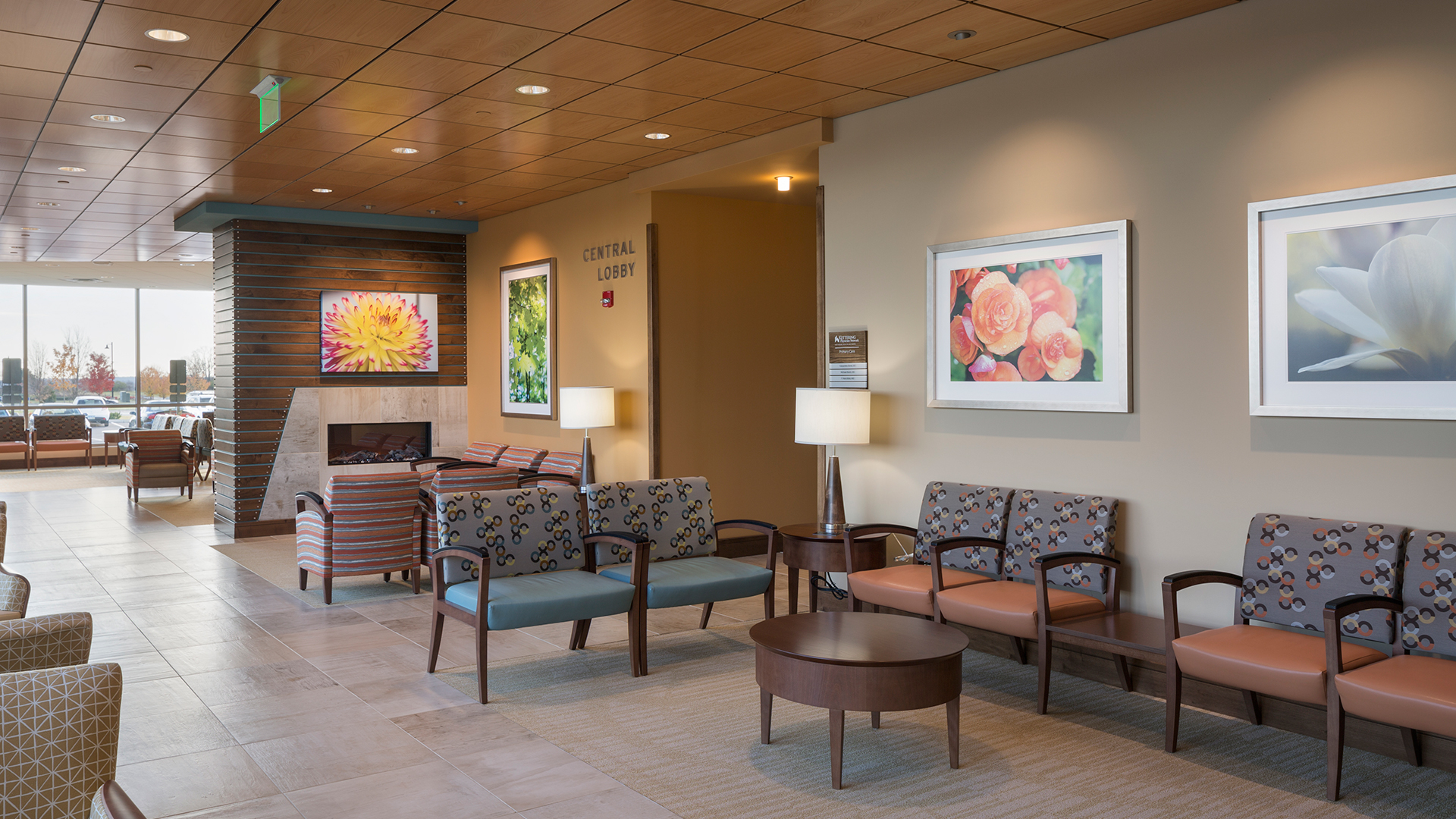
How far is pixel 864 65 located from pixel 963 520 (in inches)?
99.4

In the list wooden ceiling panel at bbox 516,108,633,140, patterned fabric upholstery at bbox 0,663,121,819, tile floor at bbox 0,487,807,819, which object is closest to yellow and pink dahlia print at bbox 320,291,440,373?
tile floor at bbox 0,487,807,819

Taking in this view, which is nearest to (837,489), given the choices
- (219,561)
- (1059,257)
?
(1059,257)

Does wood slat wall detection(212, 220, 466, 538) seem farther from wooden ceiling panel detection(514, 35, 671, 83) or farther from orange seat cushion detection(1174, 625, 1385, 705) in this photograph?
orange seat cushion detection(1174, 625, 1385, 705)

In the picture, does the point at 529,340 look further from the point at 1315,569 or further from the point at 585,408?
the point at 1315,569

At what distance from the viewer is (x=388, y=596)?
24.0 ft

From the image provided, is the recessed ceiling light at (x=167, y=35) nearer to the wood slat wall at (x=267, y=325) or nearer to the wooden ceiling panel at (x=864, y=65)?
the wooden ceiling panel at (x=864, y=65)

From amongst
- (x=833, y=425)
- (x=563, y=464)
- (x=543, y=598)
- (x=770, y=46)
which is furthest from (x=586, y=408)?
(x=770, y=46)

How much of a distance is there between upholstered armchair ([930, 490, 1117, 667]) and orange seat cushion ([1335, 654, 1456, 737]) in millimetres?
1345

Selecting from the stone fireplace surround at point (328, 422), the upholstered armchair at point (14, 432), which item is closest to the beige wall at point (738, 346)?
the stone fireplace surround at point (328, 422)

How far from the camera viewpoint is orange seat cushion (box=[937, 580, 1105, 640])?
4715 mm

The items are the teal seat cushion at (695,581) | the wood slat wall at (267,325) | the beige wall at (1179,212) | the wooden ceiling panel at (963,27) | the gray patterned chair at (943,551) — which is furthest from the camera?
the wood slat wall at (267,325)

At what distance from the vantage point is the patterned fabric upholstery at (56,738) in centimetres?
217

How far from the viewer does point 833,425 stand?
606cm

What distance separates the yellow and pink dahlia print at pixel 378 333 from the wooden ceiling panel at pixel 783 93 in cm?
606
